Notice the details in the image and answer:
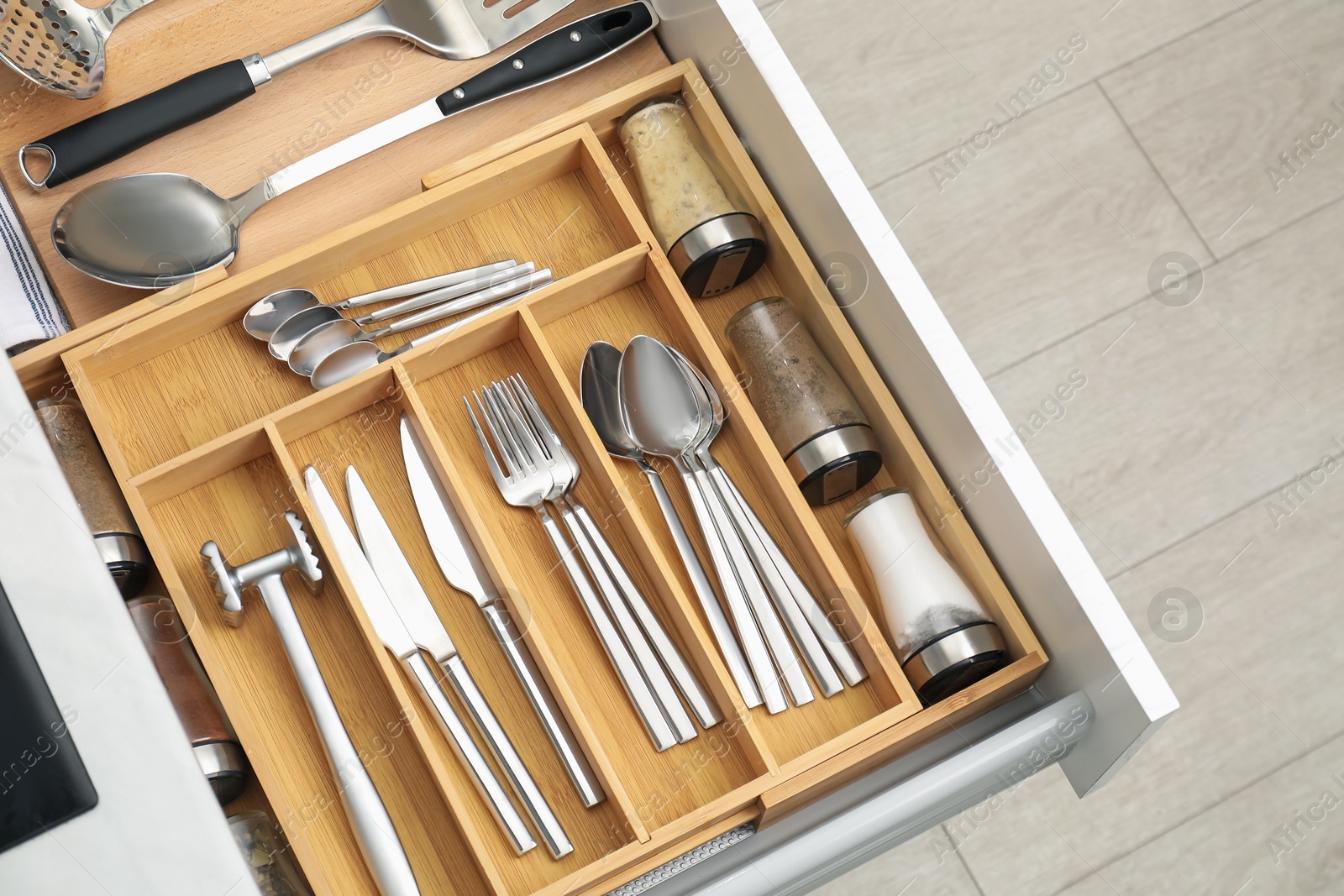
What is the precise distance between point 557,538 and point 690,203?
299 millimetres

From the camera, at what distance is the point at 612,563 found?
840 mm

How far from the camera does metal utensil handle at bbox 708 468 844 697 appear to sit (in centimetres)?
81

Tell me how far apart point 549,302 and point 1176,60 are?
130 centimetres

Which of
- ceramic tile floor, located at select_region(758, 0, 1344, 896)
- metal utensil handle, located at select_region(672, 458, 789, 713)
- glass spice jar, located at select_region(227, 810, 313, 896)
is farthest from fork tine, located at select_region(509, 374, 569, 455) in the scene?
ceramic tile floor, located at select_region(758, 0, 1344, 896)

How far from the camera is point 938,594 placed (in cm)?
79

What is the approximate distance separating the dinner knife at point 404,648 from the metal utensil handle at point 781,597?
0.82ft

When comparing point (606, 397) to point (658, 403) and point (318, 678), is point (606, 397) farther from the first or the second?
point (318, 678)

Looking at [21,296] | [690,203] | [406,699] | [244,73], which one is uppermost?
[244,73]

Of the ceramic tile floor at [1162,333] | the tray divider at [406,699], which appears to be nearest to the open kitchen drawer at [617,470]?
the tray divider at [406,699]

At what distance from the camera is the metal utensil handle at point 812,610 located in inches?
32.2

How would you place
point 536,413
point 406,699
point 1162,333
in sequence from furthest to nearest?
point 1162,333 < point 536,413 < point 406,699

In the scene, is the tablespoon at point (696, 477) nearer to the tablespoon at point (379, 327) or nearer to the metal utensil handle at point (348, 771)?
the tablespoon at point (379, 327)

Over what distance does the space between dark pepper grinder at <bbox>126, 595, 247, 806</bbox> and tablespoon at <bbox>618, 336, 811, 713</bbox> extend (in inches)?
14.9

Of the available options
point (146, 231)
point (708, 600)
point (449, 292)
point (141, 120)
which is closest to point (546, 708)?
point (708, 600)
